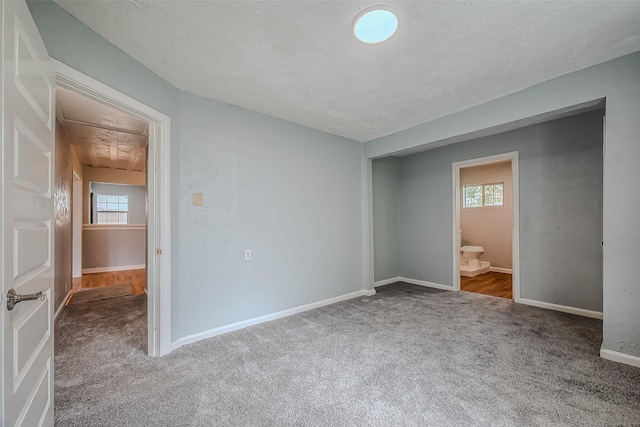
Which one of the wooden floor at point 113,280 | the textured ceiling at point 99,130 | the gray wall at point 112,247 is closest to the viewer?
the textured ceiling at point 99,130

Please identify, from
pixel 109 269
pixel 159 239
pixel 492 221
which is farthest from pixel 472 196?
pixel 109 269

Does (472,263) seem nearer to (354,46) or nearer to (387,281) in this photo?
(387,281)

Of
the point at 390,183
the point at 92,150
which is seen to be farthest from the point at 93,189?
the point at 390,183

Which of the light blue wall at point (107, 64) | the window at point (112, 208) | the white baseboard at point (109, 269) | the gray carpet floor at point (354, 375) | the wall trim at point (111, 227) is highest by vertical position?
the light blue wall at point (107, 64)

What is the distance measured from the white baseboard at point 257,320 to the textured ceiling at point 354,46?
235 cm

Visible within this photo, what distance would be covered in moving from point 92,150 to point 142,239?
9.42 feet

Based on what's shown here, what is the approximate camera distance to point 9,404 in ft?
2.90

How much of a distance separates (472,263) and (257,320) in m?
4.67

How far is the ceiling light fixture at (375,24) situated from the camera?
62.9 inches

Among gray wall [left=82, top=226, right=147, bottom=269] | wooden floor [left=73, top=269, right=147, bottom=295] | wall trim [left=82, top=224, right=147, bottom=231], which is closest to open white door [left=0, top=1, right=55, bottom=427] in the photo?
wooden floor [left=73, top=269, right=147, bottom=295]

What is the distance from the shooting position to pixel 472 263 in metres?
5.65

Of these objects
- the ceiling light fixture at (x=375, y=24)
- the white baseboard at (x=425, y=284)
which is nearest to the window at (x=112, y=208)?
the white baseboard at (x=425, y=284)

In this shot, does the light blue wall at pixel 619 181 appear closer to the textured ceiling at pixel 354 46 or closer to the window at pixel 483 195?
the textured ceiling at pixel 354 46

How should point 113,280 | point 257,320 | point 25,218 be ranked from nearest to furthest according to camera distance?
point 25,218 < point 257,320 < point 113,280
